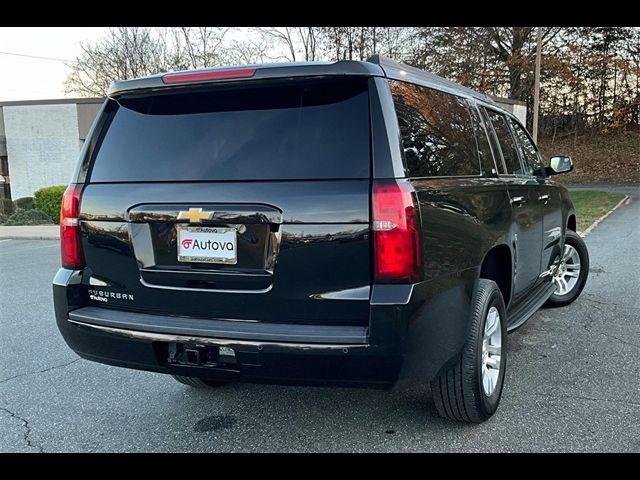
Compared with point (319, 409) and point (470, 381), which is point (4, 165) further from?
point (470, 381)

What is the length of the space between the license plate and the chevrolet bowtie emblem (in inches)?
1.8

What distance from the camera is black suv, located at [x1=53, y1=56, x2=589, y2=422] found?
2.38m

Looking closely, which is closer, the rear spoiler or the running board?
the rear spoiler

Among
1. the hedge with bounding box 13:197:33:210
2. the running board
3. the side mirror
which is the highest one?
the side mirror

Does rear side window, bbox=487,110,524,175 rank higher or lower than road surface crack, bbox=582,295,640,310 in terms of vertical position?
higher

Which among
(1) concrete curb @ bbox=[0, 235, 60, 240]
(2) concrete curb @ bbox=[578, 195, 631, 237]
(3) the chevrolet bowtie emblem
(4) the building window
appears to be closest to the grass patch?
(2) concrete curb @ bbox=[578, 195, 631, 237]

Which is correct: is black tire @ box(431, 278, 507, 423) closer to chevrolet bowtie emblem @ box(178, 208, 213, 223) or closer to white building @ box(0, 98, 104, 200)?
chevrolet bowtie emblem @ box(178, 208, 213, 223)

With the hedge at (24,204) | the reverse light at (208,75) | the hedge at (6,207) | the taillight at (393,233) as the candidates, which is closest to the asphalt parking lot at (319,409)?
the taillight at (393,233)

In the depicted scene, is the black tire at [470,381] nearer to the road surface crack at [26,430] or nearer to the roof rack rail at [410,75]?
the roof rack rail at [410,75]

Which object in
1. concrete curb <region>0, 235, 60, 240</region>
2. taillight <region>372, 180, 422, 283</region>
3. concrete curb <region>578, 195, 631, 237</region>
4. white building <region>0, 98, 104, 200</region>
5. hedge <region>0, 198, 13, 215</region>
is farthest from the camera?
white building <region>0, 98, 104, 200</region>

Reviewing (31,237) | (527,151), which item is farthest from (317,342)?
(31,237)

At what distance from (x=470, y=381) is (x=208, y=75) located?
2.02 metres

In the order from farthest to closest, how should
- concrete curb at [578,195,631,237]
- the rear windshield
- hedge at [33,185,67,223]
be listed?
1. hedge at [33,185,67,223]
2. concrete curb at [578,195,631,237]
3. the rear windshield

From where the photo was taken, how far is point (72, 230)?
2885 mm
